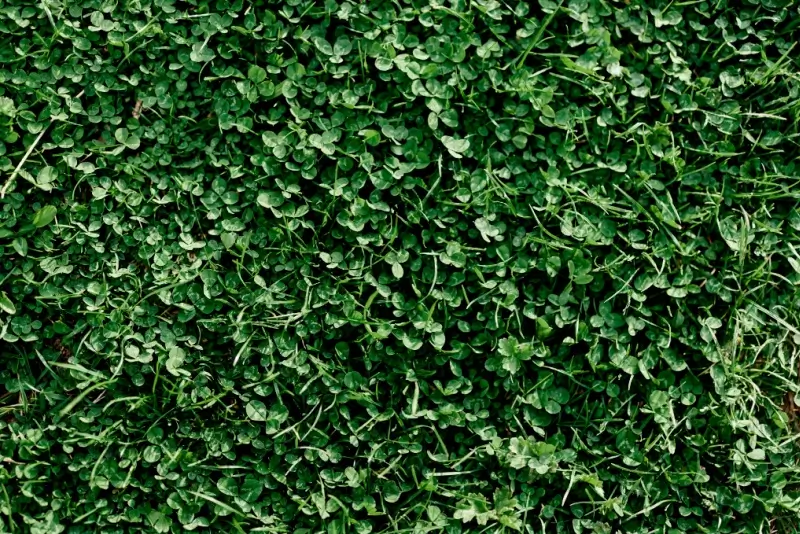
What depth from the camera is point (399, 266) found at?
246 centimetres

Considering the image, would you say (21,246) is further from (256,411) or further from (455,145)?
(455,145)

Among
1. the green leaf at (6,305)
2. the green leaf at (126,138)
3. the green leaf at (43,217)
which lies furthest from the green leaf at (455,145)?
the green leaf at (6,305)

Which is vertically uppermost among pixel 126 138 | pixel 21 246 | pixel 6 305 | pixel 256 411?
pixel 126 138

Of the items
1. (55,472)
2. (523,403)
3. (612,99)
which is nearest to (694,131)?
(612,99)

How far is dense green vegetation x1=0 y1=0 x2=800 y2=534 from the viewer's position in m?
2.42

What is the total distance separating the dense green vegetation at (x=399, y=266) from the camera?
2424mm

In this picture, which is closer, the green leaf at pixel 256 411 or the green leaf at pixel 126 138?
the green leaf at pixel 256 411

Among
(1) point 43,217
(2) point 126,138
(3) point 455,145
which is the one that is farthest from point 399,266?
(1) point 43,217

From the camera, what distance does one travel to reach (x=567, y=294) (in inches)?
96.7

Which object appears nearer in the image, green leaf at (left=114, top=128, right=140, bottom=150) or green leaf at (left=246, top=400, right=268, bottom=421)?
green leaf at (left=246, top=400, right=268, bottom=421)

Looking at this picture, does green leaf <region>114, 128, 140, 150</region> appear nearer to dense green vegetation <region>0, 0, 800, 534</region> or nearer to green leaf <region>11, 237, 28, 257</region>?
dense green vegetation <region>0, 0, 800, 534</region>

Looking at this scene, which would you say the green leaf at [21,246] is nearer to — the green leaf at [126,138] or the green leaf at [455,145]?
the green leaf at [126,138]

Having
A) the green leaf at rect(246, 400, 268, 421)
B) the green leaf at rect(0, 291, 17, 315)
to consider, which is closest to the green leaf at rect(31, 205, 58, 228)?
the green leaf at rect(0, 291, 17, 315)

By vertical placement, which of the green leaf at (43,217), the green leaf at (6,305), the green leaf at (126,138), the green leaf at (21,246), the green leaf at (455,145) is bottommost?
the green leaf at (6,305)
